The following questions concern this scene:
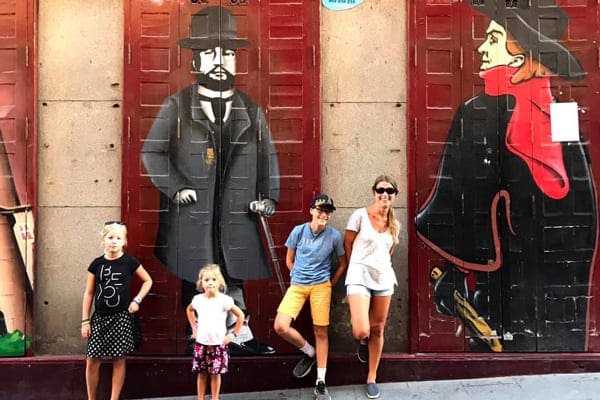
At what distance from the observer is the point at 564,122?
5.54 metres

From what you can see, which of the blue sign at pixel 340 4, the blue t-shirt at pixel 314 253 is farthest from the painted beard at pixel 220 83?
the blue t-shirt at pixel 314 253

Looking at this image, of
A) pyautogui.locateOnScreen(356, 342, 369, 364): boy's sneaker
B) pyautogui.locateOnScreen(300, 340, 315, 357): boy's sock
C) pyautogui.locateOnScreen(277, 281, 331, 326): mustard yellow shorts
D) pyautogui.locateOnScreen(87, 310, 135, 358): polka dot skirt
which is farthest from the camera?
pyautogui.locateOnScreen(356, 342, 369, 364): boy's sneaker

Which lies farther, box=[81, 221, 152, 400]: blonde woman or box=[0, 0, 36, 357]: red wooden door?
box=[0, 0, 36, 357]: red wooden door

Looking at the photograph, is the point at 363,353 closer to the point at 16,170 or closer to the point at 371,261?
the point at 371,261

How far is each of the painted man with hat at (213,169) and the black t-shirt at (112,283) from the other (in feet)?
1.99

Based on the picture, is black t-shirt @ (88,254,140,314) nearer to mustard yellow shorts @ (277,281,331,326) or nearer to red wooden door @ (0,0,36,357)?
red wooden door @ (0,0,36,357)

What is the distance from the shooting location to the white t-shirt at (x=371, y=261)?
195 inches

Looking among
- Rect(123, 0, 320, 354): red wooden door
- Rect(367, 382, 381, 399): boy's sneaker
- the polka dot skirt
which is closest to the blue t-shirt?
A: Rect(123, 0, 320, 354): red wooden door

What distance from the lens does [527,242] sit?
551cm

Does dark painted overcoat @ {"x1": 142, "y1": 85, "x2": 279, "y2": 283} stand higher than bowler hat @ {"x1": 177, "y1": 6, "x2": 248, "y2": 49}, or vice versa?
bowler hat @ {"x1": 177, "y1": 6, "x2": 248, "y2": 49}

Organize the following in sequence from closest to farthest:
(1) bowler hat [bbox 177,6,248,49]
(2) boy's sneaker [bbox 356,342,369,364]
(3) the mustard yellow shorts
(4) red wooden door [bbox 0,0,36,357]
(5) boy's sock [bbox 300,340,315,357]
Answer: (3) the mustard yellow shorts → (5) boy's sock [bbox 300,340,315,357] → (2) boy's sneaker [bbox 356,342,369,364] → (4) red wooden door [bbox 0,0,36,357] → (1) bowler hat [bbox 177,6,248,49]

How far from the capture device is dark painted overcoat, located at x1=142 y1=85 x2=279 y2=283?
552 cm

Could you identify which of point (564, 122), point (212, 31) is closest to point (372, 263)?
point (564, 122)

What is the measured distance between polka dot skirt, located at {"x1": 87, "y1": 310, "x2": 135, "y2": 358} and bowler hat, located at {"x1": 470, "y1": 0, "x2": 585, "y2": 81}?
448 cm
